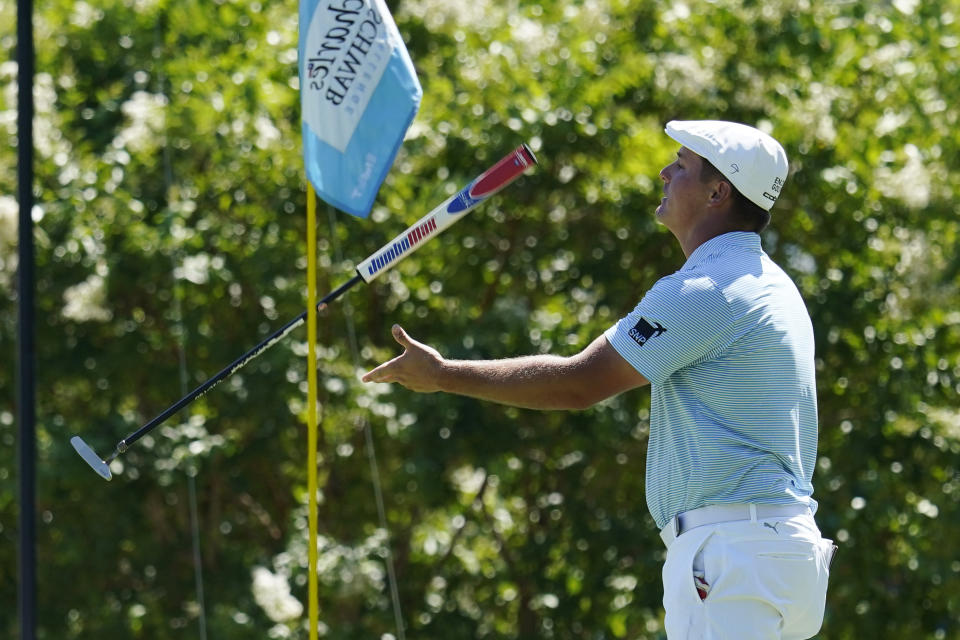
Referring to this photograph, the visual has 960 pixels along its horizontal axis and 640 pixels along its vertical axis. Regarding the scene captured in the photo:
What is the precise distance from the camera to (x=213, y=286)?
6465 mm

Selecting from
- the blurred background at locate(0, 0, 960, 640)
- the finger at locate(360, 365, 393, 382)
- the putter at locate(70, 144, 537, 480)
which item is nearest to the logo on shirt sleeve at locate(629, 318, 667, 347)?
the finger at locate(360, 365, 393, 382)

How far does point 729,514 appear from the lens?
283cm

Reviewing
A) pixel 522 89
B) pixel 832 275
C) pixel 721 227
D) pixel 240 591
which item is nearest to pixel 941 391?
pixel 832 275

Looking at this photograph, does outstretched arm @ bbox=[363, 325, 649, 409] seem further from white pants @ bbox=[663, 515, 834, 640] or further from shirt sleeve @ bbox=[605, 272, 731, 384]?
white pants @ bbox=[663, 515, 834, 640]

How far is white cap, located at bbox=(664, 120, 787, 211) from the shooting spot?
2.99 meters

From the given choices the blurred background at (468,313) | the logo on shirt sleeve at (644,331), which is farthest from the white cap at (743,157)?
the blurred background at (468,313)

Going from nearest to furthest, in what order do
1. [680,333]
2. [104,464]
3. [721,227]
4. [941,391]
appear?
1. [680,333]
2. [721,227]
3. [104,464]
4. [941,391]

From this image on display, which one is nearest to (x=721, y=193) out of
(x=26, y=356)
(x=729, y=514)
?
(x=729, y=514)

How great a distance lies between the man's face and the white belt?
60 cm

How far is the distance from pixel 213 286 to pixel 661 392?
12.6 feet

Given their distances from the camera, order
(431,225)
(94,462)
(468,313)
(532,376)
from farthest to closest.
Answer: (468,313) < (94,462) < (431,225) < (532,376)

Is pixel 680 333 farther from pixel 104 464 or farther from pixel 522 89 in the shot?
pixel 522 89

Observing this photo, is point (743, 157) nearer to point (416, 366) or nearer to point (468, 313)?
point (416, 366)

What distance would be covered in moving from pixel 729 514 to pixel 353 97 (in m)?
1.77
